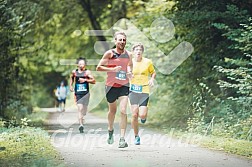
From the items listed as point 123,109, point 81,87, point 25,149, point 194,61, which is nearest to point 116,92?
point 123,109

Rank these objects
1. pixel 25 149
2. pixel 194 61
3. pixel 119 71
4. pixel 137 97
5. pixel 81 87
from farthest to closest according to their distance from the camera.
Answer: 1. pixel 194 61
2. pixel 81 87
3. pixel 137 97
4. pixel 119 71
5. pixel 25 149

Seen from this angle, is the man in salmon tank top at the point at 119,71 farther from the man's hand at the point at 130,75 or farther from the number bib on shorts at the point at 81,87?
the number bib on shorts at the point at 81,87

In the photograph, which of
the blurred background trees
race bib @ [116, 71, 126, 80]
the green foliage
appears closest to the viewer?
the green foliage

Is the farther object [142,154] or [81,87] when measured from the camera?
[81,87]

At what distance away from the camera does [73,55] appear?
36.4 metres

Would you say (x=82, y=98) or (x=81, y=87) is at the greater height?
(x=81, y=87)

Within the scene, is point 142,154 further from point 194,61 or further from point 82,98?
point 194,61

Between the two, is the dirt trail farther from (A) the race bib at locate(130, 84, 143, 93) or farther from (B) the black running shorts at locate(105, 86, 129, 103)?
(A) the race bib at locate(130, 84, 143, 93)

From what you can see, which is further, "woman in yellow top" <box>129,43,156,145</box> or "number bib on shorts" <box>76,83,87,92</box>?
"number bib on shorts" <box>76,83,87,92</box>

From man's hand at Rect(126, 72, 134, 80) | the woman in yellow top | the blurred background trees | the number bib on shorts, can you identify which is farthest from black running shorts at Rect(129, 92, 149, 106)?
the number bib on shorts

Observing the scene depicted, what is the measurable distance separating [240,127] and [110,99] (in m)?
3.45

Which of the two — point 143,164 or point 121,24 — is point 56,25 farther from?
point 143,164

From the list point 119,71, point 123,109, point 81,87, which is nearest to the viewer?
point 119,71

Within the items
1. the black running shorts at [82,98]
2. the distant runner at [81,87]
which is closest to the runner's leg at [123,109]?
the distant runner at [81,87]
